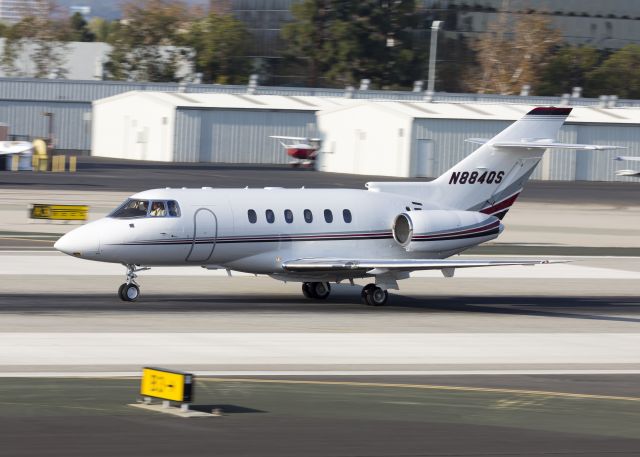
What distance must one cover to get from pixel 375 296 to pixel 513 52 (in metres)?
106

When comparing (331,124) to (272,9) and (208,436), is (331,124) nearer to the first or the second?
(272,9)

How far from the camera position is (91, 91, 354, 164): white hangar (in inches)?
3772

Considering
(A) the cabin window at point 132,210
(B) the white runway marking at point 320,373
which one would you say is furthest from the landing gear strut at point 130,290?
(B) the white runway marking at point 320,373

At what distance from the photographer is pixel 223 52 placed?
13638 cm

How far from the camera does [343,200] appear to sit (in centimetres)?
3081

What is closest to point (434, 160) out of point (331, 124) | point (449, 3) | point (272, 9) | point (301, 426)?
point (331, 124)

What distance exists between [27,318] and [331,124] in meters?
67.9

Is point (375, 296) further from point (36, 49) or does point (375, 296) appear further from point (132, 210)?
point (36, 49)

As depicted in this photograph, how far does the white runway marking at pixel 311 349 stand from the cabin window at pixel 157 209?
469 centimetres

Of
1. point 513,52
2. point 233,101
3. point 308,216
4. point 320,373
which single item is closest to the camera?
point 320,373

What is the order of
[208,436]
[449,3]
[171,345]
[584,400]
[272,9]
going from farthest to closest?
[272,9] → [449,3] → [171,345] → [584,400] → [208,436]

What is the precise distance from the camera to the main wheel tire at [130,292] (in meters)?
28.8

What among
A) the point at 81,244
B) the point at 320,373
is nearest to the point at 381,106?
the point at 81,244

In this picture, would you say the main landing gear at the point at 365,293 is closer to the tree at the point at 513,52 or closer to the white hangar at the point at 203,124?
the white hangar at the point at 203,124
